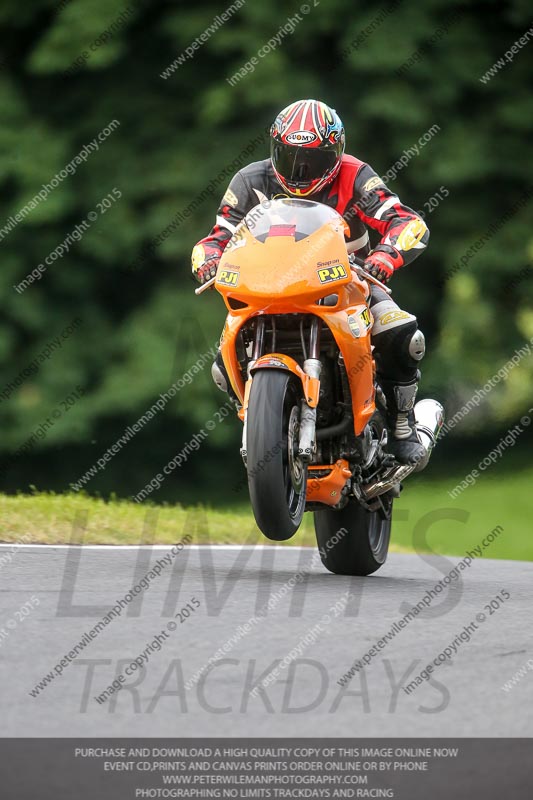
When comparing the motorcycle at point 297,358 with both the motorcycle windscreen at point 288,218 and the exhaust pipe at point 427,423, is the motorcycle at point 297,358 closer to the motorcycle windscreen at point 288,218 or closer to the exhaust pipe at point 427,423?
the motorcycle windscreen at point 288,218

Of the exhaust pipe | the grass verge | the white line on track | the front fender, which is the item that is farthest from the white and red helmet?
the white line on track

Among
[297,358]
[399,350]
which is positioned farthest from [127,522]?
[297,358]

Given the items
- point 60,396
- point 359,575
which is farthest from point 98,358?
point 359,575

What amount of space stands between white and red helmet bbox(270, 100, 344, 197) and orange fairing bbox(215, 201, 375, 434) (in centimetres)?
32

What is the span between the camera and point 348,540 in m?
6.88

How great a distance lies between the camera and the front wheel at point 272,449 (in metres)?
5.48

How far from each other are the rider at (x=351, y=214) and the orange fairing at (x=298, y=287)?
12.5 inches

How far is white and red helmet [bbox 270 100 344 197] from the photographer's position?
622cm

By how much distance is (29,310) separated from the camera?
1705 centimetres

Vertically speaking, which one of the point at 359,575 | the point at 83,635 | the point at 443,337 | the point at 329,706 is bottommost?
the point at 443,337
